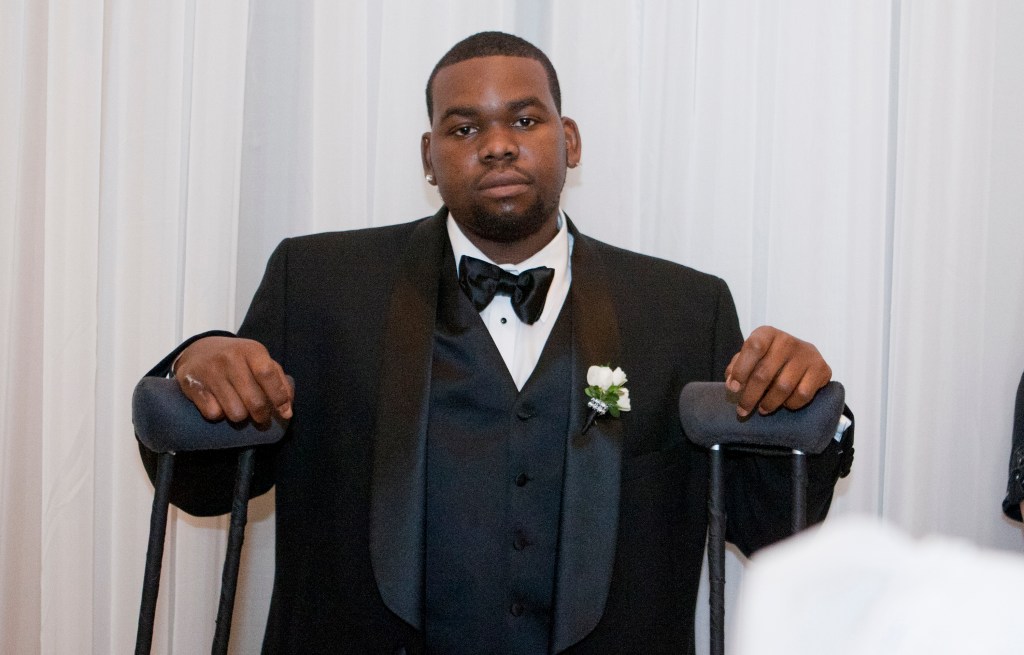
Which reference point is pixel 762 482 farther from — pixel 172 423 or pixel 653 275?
pixel 172 423

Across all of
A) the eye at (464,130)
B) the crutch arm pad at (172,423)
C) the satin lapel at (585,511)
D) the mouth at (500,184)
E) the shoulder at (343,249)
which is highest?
the eye at (464,130)

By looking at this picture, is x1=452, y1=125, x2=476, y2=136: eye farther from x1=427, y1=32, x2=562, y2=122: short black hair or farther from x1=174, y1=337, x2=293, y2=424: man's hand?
x1=174, y1=337, x2=293, y2=424: man's hand

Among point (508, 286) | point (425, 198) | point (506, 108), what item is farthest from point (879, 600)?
point (425, 198)

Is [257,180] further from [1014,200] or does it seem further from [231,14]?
[1014,200]

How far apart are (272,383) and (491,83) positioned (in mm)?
682

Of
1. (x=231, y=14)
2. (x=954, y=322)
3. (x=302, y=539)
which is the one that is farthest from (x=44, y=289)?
(x=954, y=322)

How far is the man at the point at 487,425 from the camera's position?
1.62 metres

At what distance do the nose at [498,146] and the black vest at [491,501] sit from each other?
299 mm

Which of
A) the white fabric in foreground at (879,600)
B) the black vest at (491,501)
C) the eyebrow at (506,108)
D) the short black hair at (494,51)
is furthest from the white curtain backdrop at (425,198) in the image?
the white fabric in foreground at (879,600)

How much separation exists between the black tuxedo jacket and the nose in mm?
166

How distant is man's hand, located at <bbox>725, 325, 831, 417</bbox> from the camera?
141 cm

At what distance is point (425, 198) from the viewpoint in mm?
2170

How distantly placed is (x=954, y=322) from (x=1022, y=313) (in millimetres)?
130

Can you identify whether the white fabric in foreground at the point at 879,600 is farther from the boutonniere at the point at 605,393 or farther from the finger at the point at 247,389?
the boutonniere at the point at 605,393
